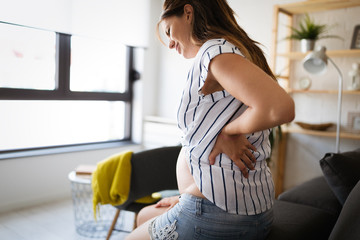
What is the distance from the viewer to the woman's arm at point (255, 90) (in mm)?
729

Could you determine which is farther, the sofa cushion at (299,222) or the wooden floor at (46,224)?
the wooden floor at (46,224)

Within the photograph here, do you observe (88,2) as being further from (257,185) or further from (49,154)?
(257,185)

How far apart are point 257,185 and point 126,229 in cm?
197

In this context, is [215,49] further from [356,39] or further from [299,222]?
[356,39]

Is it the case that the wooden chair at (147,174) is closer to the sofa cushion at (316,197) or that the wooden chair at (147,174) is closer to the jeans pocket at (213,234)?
the sofa cushion at (316,197)

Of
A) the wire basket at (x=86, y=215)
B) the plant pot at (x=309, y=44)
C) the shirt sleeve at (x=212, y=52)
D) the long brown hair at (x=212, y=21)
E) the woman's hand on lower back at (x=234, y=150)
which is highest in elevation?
the plant pot at (x=309, y=44)

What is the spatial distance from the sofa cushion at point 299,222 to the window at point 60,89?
8.02 feet

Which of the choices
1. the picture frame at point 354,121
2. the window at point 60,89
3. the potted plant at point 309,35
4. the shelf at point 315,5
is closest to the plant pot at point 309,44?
the potted plant at point 309,35

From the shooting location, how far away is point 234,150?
851mm

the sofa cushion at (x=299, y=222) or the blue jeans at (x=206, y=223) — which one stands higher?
the blue jeans at (x=206, y=223)

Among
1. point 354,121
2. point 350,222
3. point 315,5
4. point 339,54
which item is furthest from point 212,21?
point 354,121

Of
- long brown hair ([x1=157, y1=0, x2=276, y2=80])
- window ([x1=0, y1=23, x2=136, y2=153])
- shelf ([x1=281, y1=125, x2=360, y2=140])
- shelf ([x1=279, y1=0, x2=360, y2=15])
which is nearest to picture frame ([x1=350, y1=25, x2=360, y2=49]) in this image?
shelf ([x1=279, y1=0, x2=360, y2=15])

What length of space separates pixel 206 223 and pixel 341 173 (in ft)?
2.92

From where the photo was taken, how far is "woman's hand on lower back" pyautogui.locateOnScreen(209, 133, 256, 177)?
85cm
